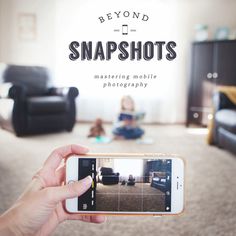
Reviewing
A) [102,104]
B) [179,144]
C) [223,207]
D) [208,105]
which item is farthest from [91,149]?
[208,105]

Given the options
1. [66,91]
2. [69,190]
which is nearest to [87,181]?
[69,190]

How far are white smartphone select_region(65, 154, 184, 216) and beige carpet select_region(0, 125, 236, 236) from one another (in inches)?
2.9

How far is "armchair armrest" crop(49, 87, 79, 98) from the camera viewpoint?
0.56 m

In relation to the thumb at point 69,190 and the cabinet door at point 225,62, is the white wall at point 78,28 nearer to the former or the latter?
the thumb at point 69,190

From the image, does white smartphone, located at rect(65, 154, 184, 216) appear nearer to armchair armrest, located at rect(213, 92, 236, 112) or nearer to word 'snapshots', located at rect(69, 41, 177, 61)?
word 'snapshots', located at rect(69, 41, 177, 61)

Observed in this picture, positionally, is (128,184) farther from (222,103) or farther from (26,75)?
(222,103)

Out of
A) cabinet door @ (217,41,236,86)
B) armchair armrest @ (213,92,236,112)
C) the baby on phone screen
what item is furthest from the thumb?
armchair armrest @ (213,92,236,112)

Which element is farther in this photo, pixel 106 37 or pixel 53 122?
pixel 53 122

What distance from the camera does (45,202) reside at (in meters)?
0.44

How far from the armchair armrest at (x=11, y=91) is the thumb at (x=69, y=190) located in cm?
21

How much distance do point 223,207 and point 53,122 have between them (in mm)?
400

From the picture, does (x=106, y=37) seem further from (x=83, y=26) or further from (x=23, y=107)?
(x=23, y=107)

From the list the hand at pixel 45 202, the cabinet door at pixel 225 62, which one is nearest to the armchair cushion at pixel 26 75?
the hand at pixel 45 202

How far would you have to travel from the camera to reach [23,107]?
619 millimetres
